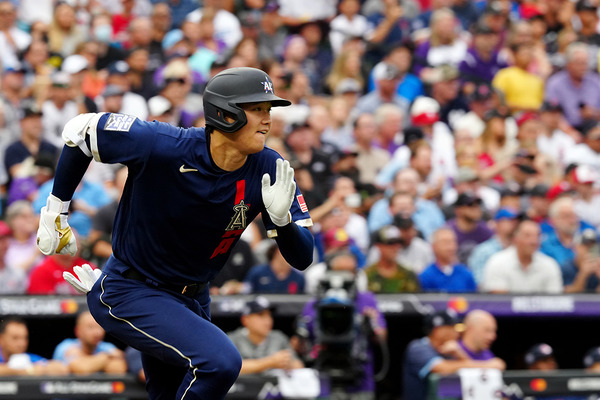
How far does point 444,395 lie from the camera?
25.4 feet

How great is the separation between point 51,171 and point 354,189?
114 inches

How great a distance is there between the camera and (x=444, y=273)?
9.38 metres

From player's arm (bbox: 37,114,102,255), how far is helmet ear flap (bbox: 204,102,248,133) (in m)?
0.54

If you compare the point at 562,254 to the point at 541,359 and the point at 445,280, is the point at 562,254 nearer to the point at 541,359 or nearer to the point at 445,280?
the point at 445,280

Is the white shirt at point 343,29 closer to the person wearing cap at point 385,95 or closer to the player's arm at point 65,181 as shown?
the person wearing cap at point 385,95

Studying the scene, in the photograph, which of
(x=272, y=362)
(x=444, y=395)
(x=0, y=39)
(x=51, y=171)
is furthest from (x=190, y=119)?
(x=444, y=395)

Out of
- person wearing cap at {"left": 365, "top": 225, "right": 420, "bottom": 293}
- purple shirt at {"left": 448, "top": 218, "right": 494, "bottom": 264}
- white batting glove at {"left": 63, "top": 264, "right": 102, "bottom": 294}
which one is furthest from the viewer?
purple shirt at {"left": 448, "top": 218, "right": 494, "bottom": 264}

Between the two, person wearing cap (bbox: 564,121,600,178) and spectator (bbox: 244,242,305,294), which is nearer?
spectator (bbox: 244,242,305,294)

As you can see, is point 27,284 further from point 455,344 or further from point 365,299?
point 455,344

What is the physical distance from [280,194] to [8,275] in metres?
4.79

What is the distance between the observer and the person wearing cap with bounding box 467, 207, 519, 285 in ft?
31.9

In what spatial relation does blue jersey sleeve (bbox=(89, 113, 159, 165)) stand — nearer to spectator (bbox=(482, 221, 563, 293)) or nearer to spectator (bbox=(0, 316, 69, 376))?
spectator (bbox=(0, 316, 69, 376))

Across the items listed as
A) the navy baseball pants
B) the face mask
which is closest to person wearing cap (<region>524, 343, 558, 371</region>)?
the navy baseball pants

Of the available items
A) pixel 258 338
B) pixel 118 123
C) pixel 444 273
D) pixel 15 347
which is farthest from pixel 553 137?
pixel 118 123
